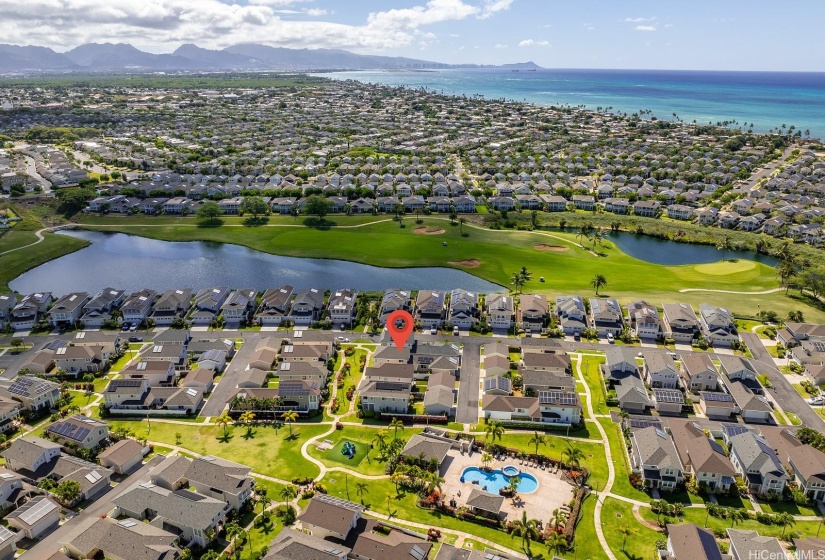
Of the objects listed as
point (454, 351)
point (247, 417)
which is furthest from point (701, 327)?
point (247, 417)

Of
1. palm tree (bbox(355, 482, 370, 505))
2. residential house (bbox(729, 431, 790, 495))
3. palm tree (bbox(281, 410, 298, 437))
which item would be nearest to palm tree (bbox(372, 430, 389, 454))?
palm tree (bbox(355, 482, 370, 505))

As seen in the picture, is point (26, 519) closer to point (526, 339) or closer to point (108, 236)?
point (526, 339)

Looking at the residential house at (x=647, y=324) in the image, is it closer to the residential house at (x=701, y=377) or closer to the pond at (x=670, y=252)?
the residential house at (x=701, y=377)

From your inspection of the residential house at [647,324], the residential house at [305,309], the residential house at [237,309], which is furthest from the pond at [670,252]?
the residential house at [237,309]

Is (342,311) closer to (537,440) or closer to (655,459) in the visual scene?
(537,440)

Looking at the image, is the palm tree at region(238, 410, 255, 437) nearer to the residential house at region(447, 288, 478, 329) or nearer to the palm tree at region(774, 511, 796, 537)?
the residential house at region(447, 288, 478, 329)

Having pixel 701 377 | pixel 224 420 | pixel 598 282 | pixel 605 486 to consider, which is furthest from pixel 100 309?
pixel 701 377
